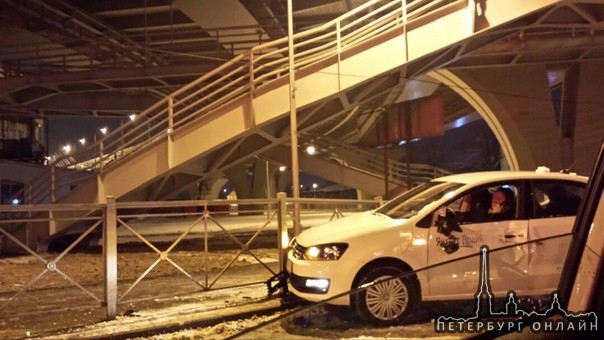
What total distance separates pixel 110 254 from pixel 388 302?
3597mm

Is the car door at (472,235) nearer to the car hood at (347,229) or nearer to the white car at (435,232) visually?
the white car at (435,232)

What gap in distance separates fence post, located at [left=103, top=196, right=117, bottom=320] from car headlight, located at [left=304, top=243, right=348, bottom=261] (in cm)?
245

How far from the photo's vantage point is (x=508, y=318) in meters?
3.48

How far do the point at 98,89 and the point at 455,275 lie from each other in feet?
81.2

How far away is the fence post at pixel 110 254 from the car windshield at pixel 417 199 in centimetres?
347

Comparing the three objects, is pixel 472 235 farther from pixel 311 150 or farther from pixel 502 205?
pixel 311 150

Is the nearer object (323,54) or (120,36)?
(323,54)

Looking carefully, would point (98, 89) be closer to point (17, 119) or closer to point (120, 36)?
point (120, 36)

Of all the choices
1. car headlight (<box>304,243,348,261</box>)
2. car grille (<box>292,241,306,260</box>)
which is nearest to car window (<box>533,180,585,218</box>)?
car headlight (<box>304,243,348,261</box>)

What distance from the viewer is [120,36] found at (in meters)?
24.6

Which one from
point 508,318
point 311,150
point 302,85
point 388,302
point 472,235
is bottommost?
point 388,302

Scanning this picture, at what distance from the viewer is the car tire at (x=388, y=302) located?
571cm

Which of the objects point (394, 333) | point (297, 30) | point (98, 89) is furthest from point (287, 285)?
point (98, 89)

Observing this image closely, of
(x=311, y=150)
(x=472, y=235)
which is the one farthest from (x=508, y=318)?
(x=311, y=150)
